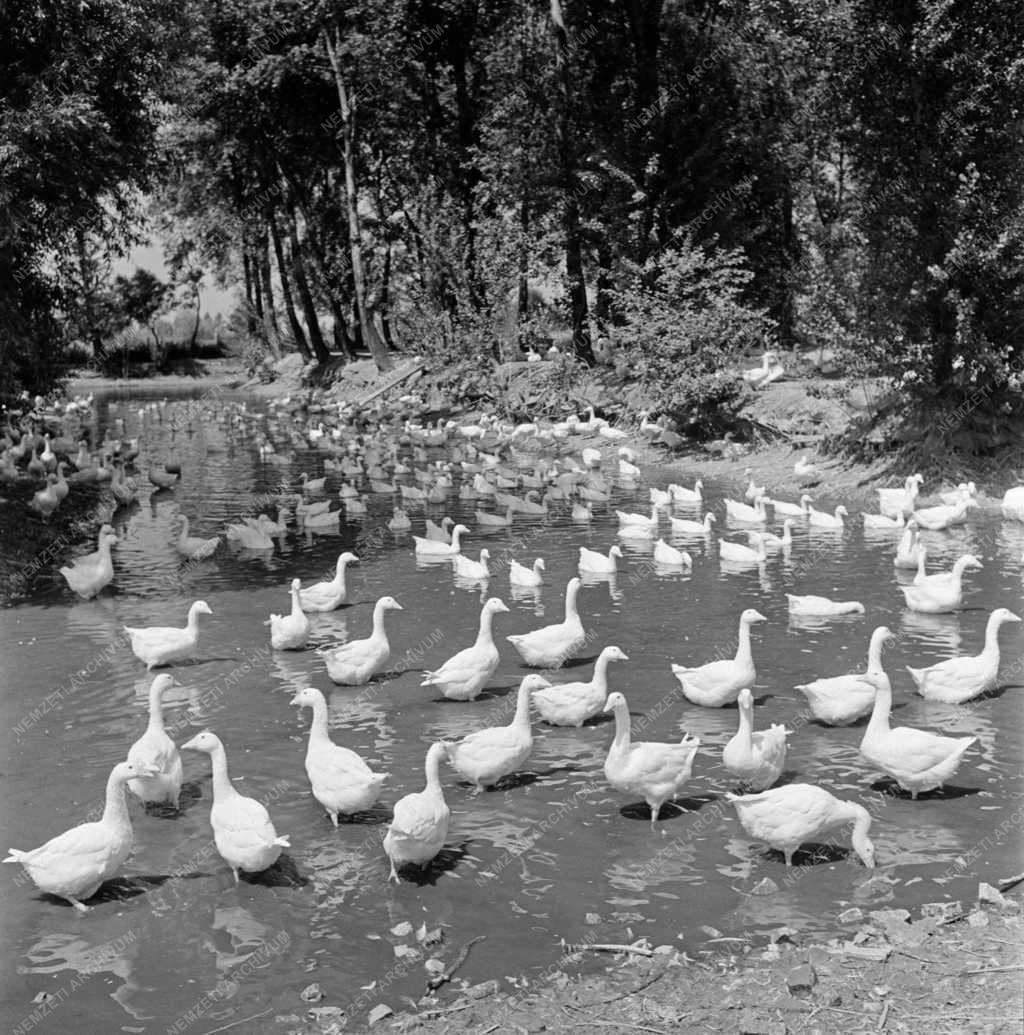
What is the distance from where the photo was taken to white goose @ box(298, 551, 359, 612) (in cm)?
1412

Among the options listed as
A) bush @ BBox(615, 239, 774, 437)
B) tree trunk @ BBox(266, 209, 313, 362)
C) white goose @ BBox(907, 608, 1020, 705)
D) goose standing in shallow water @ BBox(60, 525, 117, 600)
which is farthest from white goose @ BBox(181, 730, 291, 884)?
tree trunk @ BBox(266, 209, 313, 362)

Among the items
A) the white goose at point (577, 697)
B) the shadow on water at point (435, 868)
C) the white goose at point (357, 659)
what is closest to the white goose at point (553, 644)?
the white goose at point (357, 659)

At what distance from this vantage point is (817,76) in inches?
891

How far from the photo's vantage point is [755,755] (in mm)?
8188

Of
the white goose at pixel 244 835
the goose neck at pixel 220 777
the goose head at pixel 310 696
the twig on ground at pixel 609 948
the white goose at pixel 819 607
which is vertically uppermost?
the goose head at pixel 310 696

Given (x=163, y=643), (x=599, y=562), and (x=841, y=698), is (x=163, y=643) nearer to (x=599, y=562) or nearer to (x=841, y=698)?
(x=599, y=562)

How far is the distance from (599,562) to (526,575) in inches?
48.4

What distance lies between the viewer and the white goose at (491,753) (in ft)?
27.7

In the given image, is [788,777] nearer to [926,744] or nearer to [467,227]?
[926,744]

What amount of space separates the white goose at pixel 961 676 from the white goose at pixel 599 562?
19.6ft

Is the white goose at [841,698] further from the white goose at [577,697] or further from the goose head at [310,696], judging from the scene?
the goose head at [310,696]

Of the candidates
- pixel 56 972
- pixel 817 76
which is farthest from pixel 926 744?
pixel 817 76

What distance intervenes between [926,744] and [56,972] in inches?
224

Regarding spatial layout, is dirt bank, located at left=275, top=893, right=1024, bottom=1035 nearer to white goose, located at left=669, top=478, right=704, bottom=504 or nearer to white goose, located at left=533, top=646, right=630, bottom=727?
white goose, located at left=533, top=646, right=630, bottom=727
